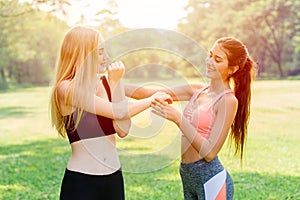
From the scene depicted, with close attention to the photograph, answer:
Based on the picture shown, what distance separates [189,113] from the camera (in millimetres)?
2307

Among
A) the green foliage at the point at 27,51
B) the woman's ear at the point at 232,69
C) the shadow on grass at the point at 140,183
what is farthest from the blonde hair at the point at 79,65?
the green foliage at the point at 27,51

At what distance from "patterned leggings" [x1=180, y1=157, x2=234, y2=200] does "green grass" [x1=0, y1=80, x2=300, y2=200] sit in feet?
0.41

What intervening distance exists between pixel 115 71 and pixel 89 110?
21cm

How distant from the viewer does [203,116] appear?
2.24m

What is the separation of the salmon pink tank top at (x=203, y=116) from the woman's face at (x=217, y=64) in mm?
97

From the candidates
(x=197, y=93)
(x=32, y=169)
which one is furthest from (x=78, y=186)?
(x=32, y=169)

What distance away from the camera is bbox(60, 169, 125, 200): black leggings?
217 centimetres

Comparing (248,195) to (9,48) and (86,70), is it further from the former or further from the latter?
(9,48)

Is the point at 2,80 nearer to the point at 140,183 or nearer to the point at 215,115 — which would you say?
the point at 140,183

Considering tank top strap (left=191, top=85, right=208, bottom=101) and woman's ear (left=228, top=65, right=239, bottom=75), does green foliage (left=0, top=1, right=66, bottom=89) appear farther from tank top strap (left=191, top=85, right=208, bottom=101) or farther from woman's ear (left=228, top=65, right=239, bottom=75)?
woman's ear (left=228, top=65, right=239, bottom=75)

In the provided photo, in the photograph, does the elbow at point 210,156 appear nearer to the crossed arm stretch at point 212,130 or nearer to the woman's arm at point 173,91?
the crossed arm stretch at point 212,130

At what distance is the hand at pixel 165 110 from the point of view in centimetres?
210

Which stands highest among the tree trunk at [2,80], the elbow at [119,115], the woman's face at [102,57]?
the woman's face at [102,57]

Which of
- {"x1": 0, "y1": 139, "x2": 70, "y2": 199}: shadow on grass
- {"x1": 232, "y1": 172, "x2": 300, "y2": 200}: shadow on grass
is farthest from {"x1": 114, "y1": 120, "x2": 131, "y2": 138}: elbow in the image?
→ {"x1": 0, "y1": 139, "x2": 70, "y2": 199}: shadow on grass
